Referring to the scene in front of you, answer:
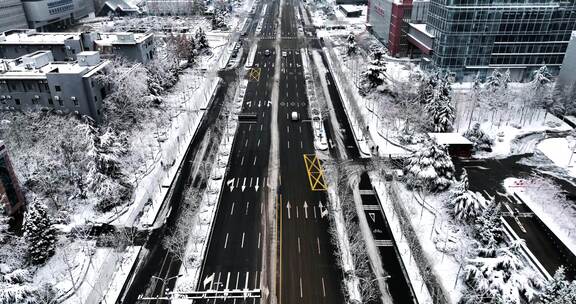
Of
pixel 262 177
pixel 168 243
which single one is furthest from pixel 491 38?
pixel 168 243

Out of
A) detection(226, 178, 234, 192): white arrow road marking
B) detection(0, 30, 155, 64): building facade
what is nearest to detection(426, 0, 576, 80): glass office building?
detection(226, 178, 234, 192): white arrow road marking

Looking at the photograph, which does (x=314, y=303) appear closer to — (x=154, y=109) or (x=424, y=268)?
(x=424, y=268)

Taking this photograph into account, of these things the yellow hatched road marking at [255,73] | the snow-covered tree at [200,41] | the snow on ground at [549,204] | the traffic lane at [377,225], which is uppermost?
the snow-covered tree at [200,41]

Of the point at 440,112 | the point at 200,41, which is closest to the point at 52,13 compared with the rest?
the point at 200,41

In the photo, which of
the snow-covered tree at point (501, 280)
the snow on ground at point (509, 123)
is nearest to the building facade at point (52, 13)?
the snow on ground at point (509, 123)

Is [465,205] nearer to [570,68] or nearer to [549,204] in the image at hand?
[549,204]

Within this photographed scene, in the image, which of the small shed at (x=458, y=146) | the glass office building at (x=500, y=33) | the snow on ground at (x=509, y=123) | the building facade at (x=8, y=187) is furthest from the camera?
the glass office building at (x=500, y=33)

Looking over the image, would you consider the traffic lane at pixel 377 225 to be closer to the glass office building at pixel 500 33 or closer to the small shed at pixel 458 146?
the small shed at pixel 458 146
